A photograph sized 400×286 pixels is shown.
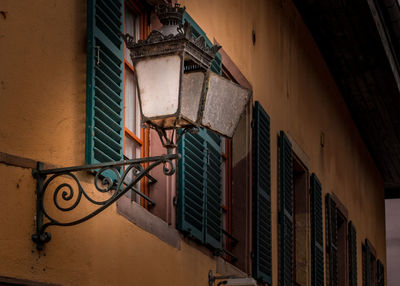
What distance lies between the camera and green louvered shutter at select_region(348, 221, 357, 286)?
1199 centimetres

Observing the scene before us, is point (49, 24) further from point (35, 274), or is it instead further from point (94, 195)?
point (35, 274)

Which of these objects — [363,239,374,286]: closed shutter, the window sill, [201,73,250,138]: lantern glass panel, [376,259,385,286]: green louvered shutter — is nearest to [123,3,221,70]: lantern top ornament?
[201,73,250,138]: lantern glass panel

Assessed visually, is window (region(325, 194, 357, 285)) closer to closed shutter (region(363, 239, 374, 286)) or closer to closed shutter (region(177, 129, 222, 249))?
closed shutter (region(363, 239, 374, 286))

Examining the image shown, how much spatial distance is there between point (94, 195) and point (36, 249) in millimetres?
574

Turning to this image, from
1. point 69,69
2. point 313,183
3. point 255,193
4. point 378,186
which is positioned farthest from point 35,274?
point 378,186

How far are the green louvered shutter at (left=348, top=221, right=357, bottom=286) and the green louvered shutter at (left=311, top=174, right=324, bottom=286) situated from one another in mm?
1998

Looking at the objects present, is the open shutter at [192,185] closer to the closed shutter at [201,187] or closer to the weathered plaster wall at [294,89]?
the closed shutter at [201,187]

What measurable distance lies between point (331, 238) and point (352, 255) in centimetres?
154

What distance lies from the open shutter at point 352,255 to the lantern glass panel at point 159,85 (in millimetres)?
7887

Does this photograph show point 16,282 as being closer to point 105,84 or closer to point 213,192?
point 105,84

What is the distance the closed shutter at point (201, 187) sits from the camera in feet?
19.2

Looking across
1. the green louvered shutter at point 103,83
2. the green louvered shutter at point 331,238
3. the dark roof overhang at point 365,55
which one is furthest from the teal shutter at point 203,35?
the green louvered shutter at point 331,238

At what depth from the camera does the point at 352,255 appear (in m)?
12.2

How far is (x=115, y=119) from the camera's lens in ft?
16.1
